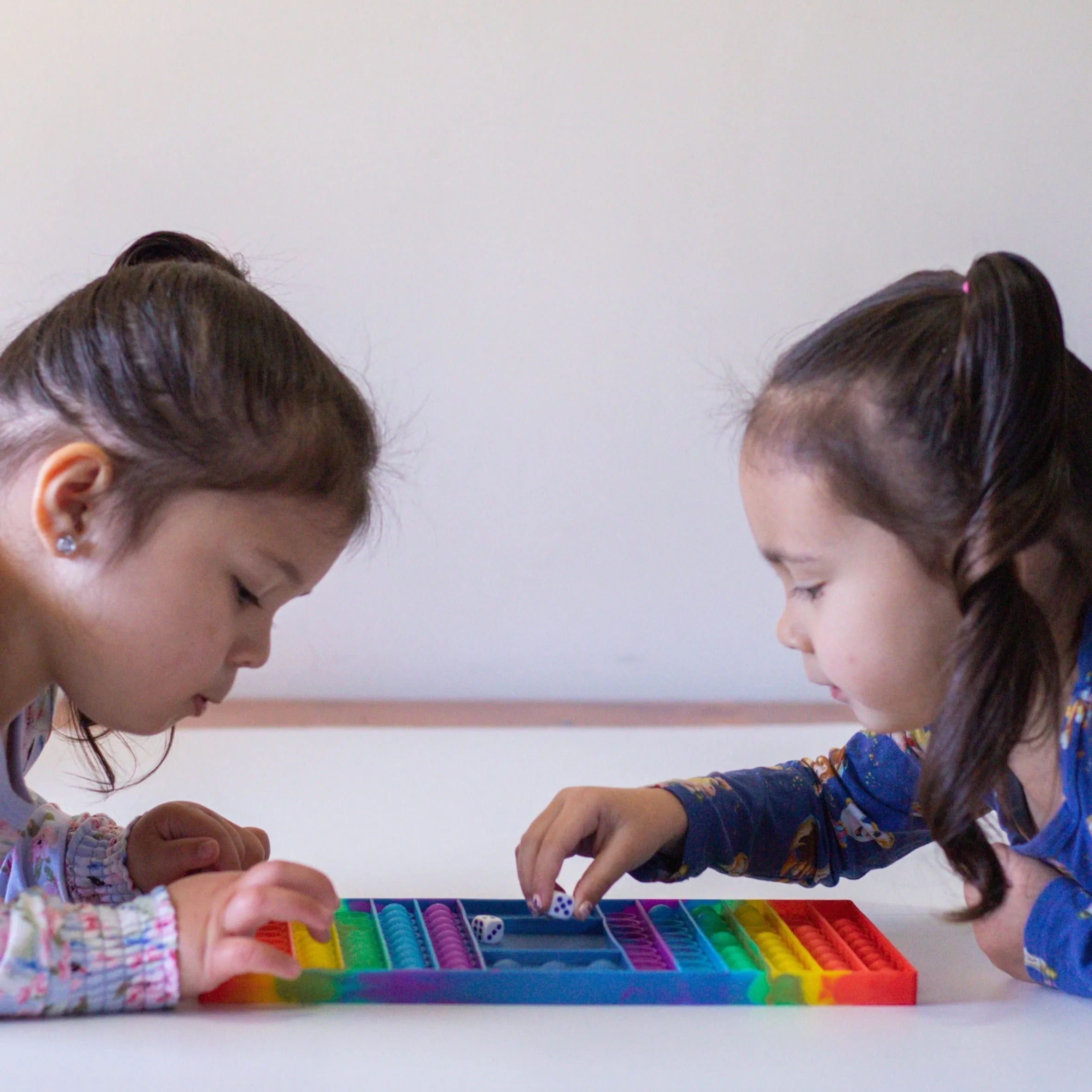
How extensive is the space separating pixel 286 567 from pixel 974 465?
431 millimetres

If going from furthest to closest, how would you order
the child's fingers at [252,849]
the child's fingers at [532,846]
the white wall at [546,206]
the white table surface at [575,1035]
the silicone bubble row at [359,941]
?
1. the white wall at [546,206]
2. the child's fingers at [252,849]
3. the child's fingers at [532,846]
4. the silicone bubble row at [359,941]
5. the white table surface at [575,1035]

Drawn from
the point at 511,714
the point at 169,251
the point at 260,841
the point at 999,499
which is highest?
the point at 169,251

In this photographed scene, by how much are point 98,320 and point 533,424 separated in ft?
3.19

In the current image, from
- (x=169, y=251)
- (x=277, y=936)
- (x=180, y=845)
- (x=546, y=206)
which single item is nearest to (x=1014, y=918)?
(x=277, y=936)

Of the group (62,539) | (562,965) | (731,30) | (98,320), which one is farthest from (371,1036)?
(731,30)

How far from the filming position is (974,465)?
81 centimetres

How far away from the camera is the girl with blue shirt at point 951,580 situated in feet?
2.64

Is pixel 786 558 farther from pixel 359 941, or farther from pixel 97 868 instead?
pixel 97 868

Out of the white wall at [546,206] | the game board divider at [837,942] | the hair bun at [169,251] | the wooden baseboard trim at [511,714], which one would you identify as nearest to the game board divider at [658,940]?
the game board divider at [837,942]

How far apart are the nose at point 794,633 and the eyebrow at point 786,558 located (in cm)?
3

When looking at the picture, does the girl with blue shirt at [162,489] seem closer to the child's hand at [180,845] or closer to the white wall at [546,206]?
the child's hand at [180,845]

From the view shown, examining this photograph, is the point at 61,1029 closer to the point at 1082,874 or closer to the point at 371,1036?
the point at 371,1036

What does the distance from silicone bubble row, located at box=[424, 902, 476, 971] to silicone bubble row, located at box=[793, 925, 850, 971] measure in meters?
0.22

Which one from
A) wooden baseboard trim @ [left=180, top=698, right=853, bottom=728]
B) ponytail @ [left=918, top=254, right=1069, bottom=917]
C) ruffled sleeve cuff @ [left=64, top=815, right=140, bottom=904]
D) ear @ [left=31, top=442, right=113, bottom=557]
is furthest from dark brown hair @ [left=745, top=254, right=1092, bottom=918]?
wooden baseboard trim @ [left=180, top=698, right=853, bottom=728]
